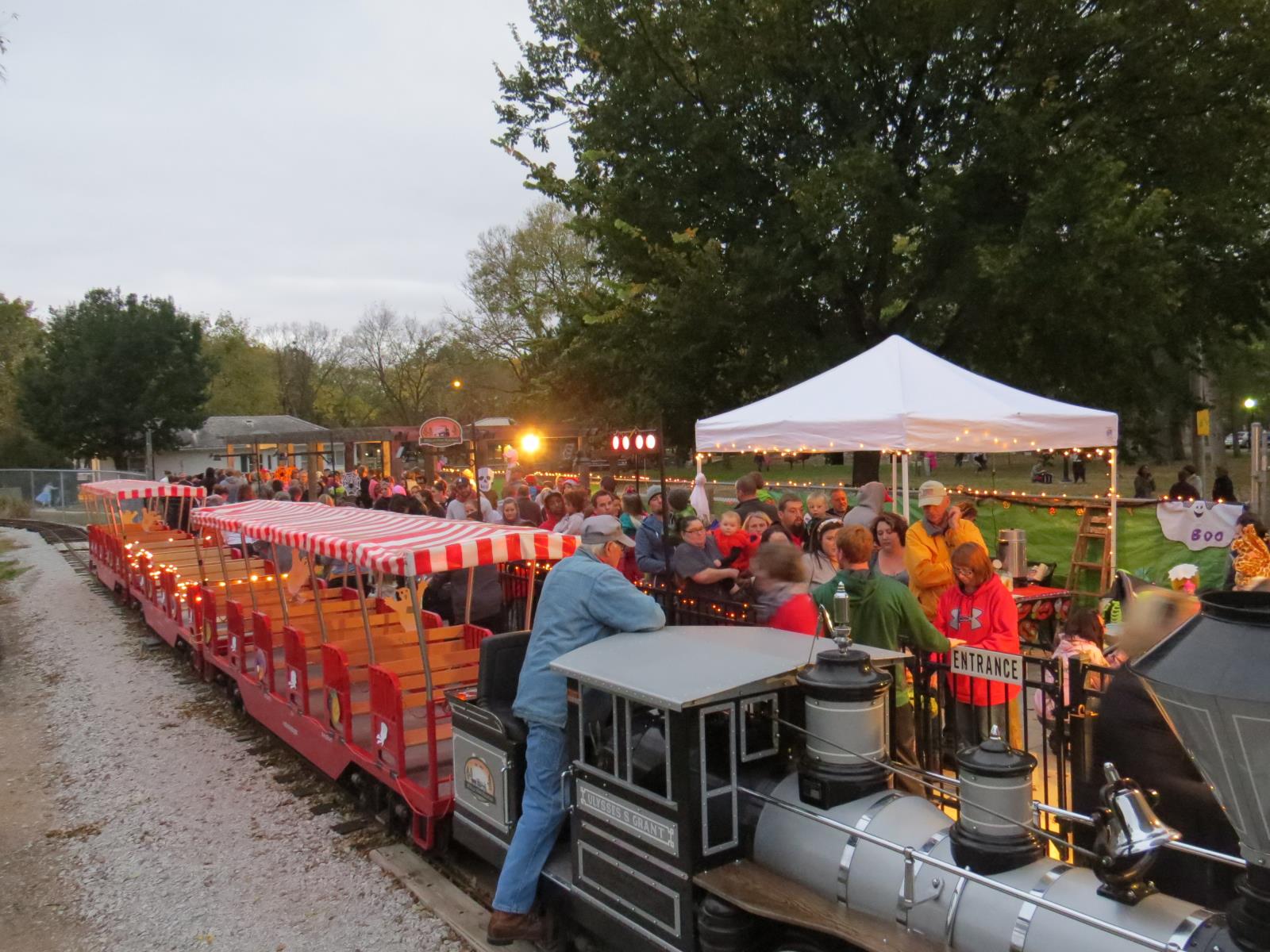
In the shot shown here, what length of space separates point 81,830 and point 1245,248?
18.8 meters

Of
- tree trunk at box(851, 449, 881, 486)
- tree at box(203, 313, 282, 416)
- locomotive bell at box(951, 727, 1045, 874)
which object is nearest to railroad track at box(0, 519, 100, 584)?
tree trunk at box(851, 449, 881, 486)

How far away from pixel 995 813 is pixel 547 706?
2129 millimetres

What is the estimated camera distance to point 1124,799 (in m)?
2.43

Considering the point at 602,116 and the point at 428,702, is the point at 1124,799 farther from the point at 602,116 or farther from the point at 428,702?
the point at 602,116

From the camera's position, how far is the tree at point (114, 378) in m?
44.9

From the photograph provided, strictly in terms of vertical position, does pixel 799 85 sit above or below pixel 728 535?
above

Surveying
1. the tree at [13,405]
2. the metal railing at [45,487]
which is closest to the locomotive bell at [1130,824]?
the metal railing at [45,487]

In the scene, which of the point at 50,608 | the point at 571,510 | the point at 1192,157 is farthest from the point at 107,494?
the point at 1192,157

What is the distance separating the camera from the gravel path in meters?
5.23

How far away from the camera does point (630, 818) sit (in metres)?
3.77

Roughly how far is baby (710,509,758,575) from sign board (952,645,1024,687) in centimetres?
383

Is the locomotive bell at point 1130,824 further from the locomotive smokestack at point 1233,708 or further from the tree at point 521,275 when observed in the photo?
the tree at point 521,275

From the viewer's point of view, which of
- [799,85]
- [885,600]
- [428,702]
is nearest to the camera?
[885,600]

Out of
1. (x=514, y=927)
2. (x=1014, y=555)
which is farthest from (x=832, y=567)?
(x=1014, y=555)
